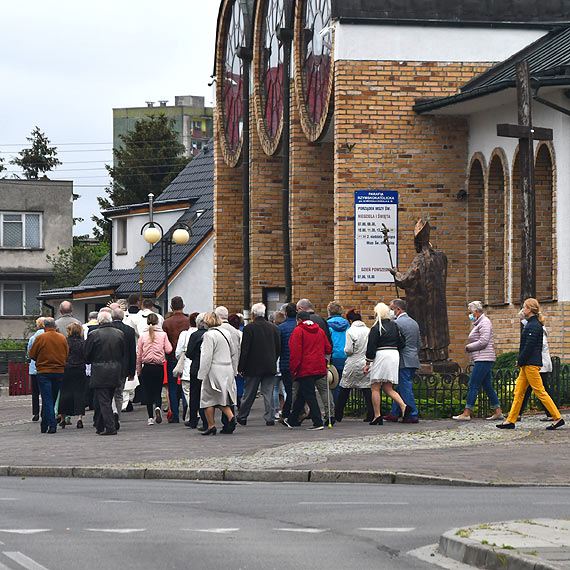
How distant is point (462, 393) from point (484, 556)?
1270 cm

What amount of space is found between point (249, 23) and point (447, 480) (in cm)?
2326

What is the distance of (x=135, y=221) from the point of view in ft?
173

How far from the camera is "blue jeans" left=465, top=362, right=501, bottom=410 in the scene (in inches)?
809

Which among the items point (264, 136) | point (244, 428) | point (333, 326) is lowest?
point (244, 428)

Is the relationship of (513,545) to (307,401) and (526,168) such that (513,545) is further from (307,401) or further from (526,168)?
(526,168)

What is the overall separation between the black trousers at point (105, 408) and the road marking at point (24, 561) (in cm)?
→ 1098

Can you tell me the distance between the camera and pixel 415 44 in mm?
27812

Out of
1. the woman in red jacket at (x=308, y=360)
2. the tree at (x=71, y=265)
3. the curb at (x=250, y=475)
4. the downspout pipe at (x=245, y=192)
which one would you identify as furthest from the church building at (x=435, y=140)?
the tree at (x=71, y=265)

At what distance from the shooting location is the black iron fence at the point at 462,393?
21500mm

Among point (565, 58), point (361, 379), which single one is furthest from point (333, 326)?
point (565, 58)

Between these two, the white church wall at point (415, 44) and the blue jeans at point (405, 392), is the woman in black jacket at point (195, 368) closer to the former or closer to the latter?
the blue jeans at point (405, 392)

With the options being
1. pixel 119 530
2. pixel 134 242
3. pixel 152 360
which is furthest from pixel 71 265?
pixel 119 530

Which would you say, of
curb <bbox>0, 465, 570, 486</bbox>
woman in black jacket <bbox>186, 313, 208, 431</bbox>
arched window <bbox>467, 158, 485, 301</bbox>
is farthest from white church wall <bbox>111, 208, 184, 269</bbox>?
curb <bbox>0, 465, 570, 486</bbox>

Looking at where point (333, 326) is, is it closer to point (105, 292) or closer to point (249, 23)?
point (249, 23)
